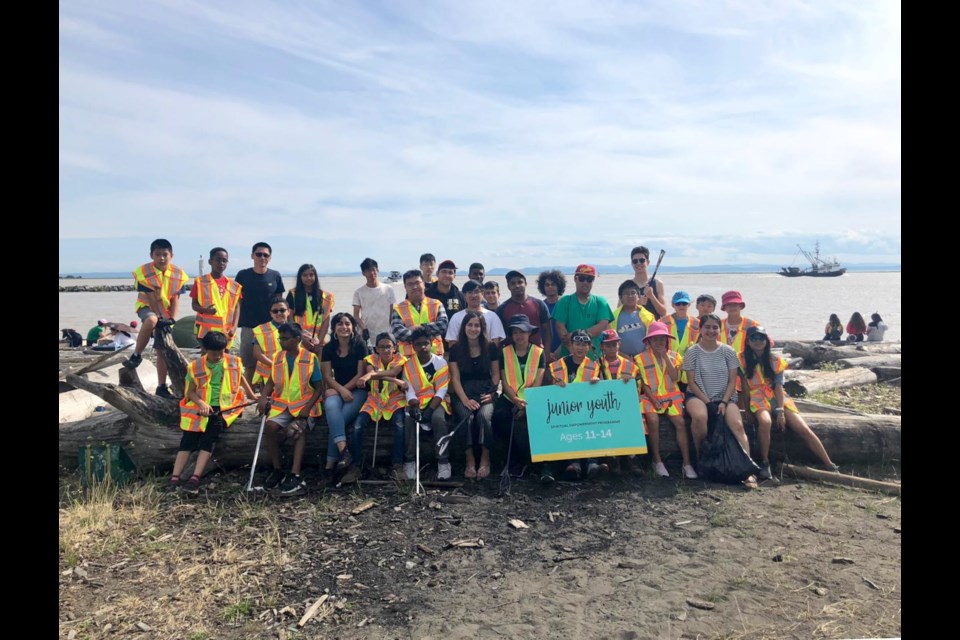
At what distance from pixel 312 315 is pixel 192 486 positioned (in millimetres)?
2635

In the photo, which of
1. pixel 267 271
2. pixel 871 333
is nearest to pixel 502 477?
pixel 267 271

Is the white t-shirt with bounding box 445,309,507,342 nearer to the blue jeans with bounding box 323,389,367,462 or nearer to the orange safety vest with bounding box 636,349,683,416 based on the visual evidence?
the blue jeans with bounding box 323,389,367,462

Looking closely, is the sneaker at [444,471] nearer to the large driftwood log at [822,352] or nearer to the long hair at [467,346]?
the long hair at [467,346]

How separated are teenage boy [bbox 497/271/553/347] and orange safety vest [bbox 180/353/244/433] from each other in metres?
3.22

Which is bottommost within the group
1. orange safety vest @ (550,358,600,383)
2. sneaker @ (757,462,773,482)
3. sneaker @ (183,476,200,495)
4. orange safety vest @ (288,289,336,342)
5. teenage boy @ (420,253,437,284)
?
sneaker @ (183,476,200,495)

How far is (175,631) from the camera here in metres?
4.09

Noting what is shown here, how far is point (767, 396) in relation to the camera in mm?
7055

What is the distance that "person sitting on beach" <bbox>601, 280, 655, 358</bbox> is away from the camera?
7.61 meters

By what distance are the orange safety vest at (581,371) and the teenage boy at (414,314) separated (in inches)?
55.0

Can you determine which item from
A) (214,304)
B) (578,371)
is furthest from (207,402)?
(578,371)

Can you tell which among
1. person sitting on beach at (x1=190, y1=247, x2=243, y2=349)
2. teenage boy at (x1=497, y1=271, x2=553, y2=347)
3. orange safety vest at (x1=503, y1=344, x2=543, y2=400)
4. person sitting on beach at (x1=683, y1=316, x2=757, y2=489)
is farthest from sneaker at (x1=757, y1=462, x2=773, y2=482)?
person sitting on beach at (x1=190, y1=247, x2=243, y2=349)

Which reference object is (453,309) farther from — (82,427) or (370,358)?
(82,427)

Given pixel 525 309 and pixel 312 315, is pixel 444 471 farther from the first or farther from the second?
pixel 312 315
